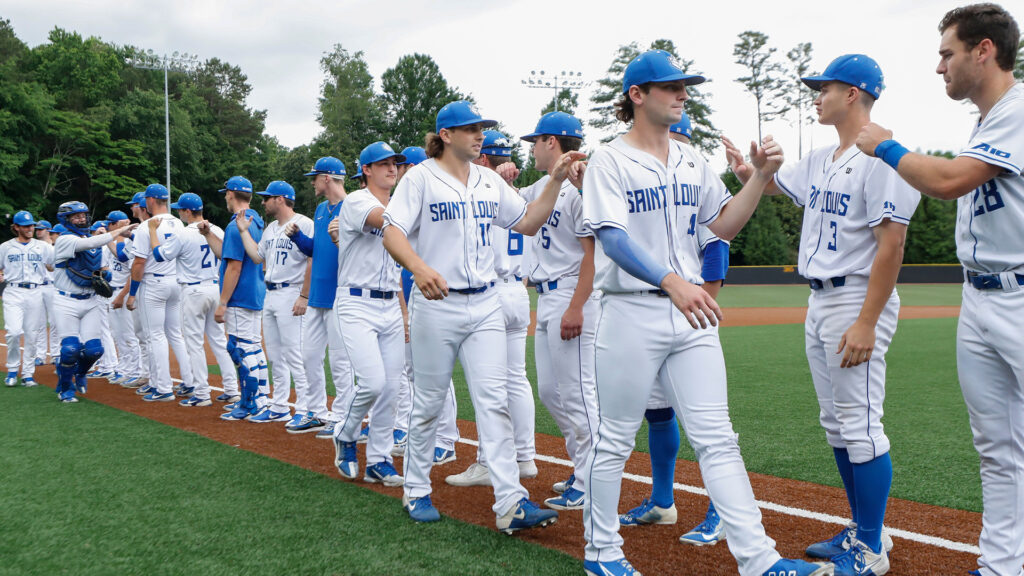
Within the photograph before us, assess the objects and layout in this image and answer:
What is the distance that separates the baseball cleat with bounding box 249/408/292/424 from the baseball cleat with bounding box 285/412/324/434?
45 centimetres

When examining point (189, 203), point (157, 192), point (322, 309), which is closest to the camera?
point (322, 309)

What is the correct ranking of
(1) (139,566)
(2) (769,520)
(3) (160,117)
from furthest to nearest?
(3) (160,117)
(2) (769,520)
(1) (139,566)

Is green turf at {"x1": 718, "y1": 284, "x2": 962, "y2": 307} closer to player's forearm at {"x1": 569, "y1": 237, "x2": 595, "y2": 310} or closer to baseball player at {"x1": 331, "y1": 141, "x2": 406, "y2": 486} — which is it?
baseball player at {"x1": 331, "y1": 141, "x2": 406, "y2": 486}

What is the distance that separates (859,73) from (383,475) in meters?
3.82

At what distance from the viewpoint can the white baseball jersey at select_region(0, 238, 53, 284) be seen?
10508mm

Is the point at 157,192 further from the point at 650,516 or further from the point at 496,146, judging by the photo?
the point at 650,516

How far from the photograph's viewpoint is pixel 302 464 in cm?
573

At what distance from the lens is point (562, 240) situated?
15.9ft

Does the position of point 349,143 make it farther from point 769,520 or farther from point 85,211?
point 769,520

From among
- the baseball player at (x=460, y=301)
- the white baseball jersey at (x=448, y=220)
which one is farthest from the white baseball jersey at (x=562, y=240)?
the white baseball jersey at (x=448, y=220)

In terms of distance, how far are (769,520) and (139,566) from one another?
3.36m

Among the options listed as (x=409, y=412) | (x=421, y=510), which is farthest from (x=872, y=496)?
(x=409, y=412)

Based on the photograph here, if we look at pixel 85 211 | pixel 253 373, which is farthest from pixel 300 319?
pixel 85 211

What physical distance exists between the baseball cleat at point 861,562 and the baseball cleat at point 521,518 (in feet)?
4.88
